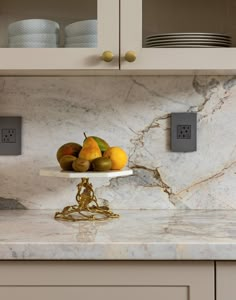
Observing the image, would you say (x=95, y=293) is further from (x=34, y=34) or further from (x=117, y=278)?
(x=34, y=34)

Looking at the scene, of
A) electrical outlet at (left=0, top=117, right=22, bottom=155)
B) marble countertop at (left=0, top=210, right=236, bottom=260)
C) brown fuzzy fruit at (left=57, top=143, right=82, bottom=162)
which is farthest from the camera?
electrical outlet at (left=0, top=117, right=22, bottom=155)

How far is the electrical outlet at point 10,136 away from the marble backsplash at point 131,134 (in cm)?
2

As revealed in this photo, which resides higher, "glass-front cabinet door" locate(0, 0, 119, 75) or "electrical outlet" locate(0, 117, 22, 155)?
"glass-front cabinet door" locate(0, 0, 119, 75)

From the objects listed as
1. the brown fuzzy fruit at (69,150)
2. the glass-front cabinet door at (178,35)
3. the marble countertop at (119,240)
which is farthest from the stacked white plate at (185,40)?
the marble countertop at (119,240)

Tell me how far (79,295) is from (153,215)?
0.49 metres

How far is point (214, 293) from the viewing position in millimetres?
1289

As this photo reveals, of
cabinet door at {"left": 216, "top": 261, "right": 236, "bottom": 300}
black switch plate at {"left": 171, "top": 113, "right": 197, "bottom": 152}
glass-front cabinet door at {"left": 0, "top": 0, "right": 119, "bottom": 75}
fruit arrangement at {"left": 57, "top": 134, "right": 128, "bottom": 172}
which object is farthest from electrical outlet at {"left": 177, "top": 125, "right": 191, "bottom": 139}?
cabinet door at {"left": 216, "top": 261, "right": 236, "bottom": 300}

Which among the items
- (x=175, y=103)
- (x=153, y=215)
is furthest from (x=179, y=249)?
(x=175, y=103)

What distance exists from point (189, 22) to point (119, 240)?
2.26 ft

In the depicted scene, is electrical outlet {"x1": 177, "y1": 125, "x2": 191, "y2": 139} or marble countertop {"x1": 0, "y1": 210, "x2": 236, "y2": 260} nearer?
marble countertop {"x1": 0, "y1": 210, "x2": 236, "y2": 260}

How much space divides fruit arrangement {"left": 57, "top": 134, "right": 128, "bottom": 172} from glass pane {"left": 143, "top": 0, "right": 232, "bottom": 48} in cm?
32

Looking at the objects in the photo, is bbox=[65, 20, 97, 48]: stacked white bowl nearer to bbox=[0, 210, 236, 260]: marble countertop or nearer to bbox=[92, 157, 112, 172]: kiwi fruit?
bbox=[92, 157, 112, 172]: kiwi fruit

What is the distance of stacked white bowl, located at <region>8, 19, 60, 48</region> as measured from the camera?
5.17 feet

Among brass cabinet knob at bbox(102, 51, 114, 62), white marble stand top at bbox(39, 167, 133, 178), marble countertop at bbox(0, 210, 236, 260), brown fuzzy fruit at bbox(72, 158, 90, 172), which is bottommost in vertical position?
marble countertop at bbox(0, 210, 236, 260)
